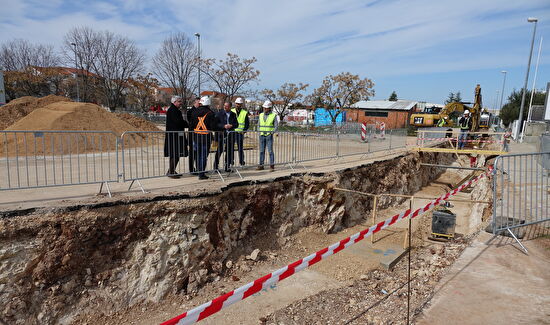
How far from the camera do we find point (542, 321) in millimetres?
3289

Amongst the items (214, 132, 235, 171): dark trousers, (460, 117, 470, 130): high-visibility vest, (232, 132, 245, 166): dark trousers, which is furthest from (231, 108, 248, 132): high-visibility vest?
(460, 117, 470, 130): high-visibility vest

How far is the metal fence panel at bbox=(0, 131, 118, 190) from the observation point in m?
5.99

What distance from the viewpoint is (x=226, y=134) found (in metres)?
7.32

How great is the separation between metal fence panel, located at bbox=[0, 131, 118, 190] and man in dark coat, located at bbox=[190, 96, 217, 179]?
164cm

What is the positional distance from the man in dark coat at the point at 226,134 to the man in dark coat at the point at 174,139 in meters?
0.81

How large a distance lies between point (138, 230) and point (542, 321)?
537 centimetres

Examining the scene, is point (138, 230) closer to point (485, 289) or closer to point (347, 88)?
point (485, 289)

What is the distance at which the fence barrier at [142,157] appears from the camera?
21.4 ft

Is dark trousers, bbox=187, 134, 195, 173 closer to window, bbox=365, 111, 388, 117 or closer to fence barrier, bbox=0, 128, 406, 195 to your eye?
fence barrier, bbox=0, 128, 406, 195

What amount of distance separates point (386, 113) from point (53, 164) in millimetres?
48489

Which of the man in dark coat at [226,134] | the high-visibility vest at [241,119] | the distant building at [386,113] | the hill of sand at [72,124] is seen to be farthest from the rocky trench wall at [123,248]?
the distant building at [386,113]

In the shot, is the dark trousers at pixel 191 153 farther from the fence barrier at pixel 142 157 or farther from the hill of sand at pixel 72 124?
the hill of sand at pixel 72 124

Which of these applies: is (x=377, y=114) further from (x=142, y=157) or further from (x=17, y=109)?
(x=142, y=157)

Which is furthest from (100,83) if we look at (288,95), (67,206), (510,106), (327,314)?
(510,106)
